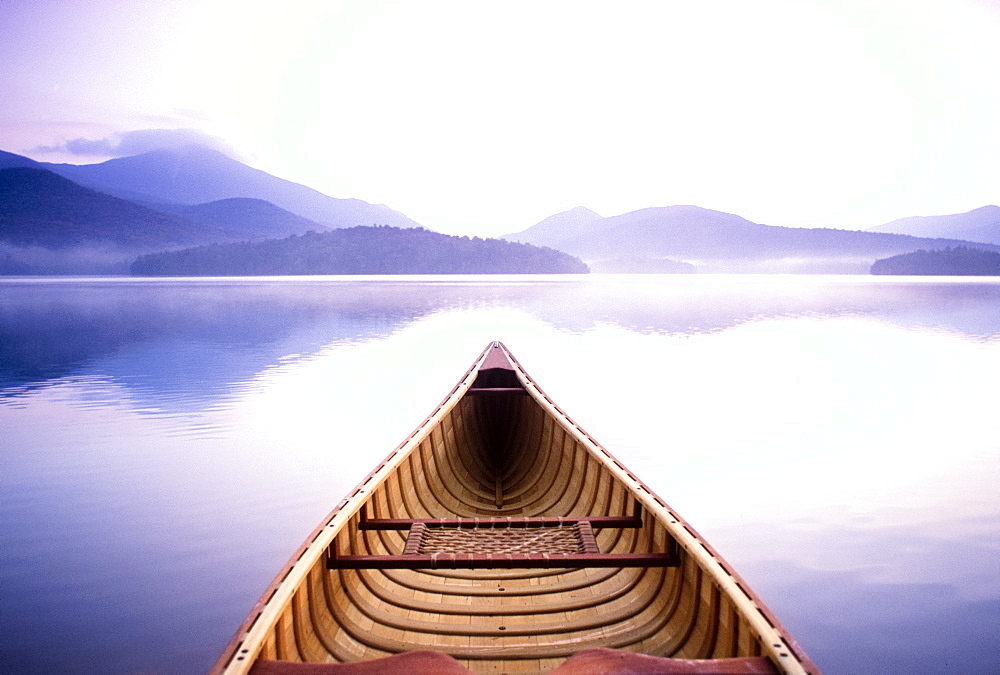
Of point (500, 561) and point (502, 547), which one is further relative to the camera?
point (502, 547)

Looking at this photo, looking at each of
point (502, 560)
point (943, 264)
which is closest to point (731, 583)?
point (502, 560)

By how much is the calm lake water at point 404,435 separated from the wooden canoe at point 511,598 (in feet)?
6.53

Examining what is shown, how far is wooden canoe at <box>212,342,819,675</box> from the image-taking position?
2.80m

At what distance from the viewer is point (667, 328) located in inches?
1326

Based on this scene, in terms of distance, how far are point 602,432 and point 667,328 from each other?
72.0 ft

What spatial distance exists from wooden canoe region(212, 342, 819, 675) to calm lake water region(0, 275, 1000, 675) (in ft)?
6.53

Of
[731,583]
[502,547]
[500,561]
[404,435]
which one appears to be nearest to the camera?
[731,583]

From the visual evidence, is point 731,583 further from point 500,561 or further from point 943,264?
point 943,264

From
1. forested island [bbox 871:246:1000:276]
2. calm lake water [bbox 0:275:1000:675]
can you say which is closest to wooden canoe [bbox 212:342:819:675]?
calm lake water [bbox 0:275:1000:675]

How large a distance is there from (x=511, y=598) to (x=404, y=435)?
28.9ft

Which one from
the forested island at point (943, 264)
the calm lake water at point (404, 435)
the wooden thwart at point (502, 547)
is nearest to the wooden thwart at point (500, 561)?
the wooden thwart at point (502, 547)

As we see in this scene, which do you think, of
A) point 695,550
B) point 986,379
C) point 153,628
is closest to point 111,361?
point 153,628

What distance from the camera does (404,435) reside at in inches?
514

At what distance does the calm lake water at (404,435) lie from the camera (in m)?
5.71
